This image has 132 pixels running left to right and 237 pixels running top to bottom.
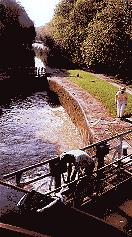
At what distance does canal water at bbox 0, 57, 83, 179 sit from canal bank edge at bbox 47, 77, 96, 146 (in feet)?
1.55

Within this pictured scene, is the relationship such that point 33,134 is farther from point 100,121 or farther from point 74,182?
point 74,182

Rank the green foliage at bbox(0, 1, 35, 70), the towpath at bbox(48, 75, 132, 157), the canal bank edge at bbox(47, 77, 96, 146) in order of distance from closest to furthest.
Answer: the towpath at bbox(48, 75, 132, 157), the canal bank edge at bbox(47, 77, 96, 146), the green foliage at bbox(0, 1, 35, 70)

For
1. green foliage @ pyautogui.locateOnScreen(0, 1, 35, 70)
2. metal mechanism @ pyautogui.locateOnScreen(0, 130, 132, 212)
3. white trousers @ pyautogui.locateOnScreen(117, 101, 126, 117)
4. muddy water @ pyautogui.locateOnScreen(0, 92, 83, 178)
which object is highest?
green foliage @ pyautogui.locateOnScreen(0, 1, 35, 70)

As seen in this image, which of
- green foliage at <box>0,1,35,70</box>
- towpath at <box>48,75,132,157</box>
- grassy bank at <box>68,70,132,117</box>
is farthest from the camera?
green foliage at <box>0,1,35,70</box>

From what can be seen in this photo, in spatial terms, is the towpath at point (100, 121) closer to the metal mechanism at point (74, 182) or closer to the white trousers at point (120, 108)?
the white trousers at point (120, 108)

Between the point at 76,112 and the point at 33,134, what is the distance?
3582mm

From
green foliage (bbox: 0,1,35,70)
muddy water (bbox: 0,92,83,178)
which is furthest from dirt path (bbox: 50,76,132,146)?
green foliage (bbox: 0,1,35,70)

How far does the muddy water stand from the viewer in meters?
10.5

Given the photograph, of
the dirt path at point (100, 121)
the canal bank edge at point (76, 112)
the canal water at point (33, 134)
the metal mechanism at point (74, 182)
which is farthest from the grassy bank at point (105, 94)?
the metal mechanism at point (74, 182)

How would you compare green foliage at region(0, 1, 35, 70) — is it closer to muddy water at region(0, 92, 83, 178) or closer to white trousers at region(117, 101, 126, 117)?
muddy water at region(0, 92, 83, 178)

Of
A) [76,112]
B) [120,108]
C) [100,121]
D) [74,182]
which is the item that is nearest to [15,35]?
[76,112]

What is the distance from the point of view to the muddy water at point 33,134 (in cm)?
1049

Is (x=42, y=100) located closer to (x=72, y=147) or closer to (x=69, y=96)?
(x=69, y=96)

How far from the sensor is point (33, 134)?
1296 centimetres
